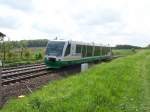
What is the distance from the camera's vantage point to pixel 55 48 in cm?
3234

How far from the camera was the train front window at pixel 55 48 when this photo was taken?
1250 inches

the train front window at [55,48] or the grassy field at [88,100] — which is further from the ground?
the train front window at [55,48]

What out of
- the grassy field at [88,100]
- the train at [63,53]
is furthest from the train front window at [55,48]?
the grassy field at [88,100]

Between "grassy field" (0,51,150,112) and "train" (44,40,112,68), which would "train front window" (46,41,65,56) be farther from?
"grassy field" (0,51,150,112)

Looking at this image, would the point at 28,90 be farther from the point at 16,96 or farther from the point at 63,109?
the point at 63,109

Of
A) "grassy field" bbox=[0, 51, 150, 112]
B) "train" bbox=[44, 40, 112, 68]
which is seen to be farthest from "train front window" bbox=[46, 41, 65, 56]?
"grassy field" bbox=[0, 51, 150, 112]

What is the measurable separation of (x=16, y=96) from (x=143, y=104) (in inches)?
233

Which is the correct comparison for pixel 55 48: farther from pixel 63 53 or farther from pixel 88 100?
pixel 88 100

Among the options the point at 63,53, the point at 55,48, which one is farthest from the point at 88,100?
the point at 55,48

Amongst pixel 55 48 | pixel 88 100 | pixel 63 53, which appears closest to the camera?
pixel 88 100

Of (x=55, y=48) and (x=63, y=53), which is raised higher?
(x=55, y=48)

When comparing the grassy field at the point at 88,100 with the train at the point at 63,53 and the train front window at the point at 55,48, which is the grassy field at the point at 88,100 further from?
the train front window at the point at 55,48

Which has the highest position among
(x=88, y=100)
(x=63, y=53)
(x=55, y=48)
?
(x=55, y=48)

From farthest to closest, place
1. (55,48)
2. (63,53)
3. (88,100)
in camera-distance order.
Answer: (55,48) → (63,53) → (88,100)
